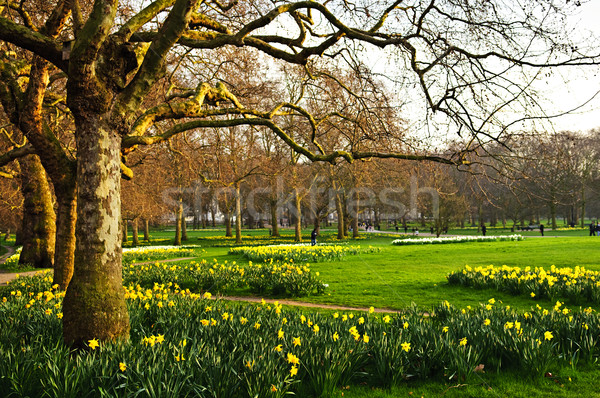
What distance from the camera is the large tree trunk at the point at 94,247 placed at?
412 cm

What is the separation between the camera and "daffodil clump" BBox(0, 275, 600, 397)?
321cm

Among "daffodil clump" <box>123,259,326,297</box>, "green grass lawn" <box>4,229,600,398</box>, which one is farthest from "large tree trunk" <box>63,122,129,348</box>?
"daffodil clump" <box>123,259,326,297</box>

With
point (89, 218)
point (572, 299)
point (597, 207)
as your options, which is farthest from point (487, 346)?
point (597, 207)

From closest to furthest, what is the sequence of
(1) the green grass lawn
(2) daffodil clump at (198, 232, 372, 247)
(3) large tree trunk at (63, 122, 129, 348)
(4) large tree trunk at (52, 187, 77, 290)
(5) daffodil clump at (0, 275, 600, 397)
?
1. (5) daffodil clump at (0, 275, 600, 397)
2. (1) the green grass lawn
3. (3) large tree trunk at (63, 122, 129, 348)
4. (4) large tree trunk at (52, 187, 77, 290)
5. (2) daffodil clump at (198, 232, 372, 247)

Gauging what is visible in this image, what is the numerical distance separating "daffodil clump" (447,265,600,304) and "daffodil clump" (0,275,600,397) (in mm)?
3147

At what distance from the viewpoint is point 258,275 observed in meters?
10.5

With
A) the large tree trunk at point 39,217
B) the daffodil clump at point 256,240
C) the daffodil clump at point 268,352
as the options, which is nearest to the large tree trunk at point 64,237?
the daffodil clump at point 268,352

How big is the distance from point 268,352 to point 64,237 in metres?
5.63

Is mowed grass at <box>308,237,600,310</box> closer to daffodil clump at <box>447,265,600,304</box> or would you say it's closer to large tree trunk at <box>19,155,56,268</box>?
daffodil clump at <box>447,265,600,304</box>

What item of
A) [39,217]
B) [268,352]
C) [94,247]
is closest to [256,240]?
[39,217]

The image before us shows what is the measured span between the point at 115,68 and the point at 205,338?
3.08 m

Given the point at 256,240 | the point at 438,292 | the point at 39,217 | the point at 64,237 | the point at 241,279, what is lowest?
the point at 256,240

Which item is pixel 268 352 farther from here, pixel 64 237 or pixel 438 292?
pixel 438 292

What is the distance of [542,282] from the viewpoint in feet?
27.6
